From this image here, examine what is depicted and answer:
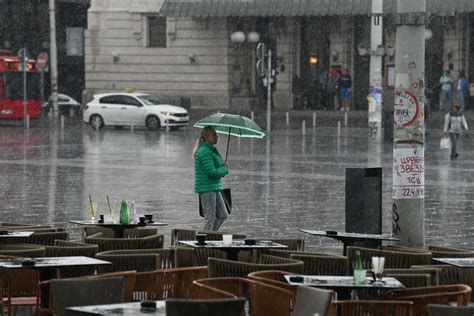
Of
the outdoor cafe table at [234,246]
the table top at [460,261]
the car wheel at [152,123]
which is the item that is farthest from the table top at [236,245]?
the car wheel at [152,123]

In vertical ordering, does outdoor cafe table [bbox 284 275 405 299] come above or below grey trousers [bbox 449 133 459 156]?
below

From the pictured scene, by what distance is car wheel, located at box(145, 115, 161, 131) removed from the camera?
51969mm

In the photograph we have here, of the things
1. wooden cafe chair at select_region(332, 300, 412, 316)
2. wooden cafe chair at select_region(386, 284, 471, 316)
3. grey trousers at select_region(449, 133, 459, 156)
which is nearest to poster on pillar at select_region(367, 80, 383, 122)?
grey trousers at select_region(449, 133, 459, 156)

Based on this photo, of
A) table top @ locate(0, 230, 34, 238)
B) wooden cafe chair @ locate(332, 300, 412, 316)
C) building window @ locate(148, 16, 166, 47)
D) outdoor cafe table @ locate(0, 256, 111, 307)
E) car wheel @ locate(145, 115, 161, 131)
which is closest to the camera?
wooden cafe chair @ locate(332, 300, 412, 316)

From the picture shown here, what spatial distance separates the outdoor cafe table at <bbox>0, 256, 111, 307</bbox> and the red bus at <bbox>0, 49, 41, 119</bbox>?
44.5m

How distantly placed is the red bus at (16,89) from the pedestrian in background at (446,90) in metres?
16.4

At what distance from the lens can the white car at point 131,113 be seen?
51.7m

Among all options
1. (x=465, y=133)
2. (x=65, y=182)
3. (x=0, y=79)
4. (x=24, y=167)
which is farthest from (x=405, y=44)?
(x=0, y=79)

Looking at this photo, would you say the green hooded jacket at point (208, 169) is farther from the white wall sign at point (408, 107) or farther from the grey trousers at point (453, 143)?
the grey trousers at point (453, 143)

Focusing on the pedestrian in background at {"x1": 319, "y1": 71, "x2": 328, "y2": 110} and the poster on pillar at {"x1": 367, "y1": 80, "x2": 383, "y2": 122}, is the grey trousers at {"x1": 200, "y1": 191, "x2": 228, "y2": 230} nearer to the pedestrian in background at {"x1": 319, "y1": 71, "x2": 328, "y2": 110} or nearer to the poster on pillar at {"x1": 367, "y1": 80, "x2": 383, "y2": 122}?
the poster on pillar at {"x1": 367, "y1": 80, "x2": 383, "y2": 122}

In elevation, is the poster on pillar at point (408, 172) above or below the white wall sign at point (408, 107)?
below

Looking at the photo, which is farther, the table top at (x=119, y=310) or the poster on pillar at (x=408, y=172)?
the poster on pillar at (x=408, y=172)

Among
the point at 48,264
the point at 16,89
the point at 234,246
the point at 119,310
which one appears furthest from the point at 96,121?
the point at 119,310

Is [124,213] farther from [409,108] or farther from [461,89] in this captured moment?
[461,89]
